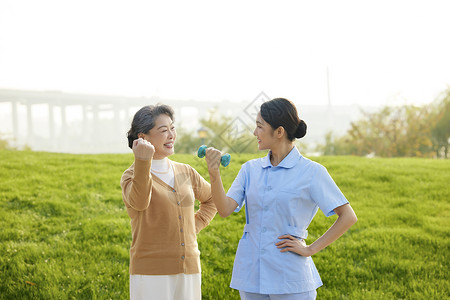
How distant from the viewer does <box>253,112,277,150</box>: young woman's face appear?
231cm

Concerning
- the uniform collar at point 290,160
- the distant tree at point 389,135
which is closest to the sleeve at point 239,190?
the uniform collar at point 290,160

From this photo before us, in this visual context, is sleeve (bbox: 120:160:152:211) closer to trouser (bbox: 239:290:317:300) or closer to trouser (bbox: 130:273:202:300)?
trouser (bbox: 130:273:202:300)

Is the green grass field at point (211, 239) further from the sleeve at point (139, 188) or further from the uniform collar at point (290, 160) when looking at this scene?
the uniform collar at point (290, 160)

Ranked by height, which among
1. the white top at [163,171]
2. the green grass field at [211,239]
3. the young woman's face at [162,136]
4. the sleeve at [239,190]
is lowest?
the green grass field at [211,239]

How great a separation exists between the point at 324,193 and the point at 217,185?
514 mm

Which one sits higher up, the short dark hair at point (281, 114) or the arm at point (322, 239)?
the short dark hair at point (281, 114)

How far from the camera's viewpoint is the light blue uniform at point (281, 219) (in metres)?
2.27

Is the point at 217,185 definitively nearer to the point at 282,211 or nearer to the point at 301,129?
the point at 282,211

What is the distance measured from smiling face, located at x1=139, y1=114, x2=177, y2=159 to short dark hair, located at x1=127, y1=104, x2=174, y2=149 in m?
0.02

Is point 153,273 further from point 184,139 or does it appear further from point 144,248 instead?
point 184,139

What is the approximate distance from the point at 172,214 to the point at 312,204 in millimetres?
733

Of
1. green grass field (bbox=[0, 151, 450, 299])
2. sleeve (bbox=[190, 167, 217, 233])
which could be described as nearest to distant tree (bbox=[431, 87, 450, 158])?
green grass field (bbox=[0, 151, 450, 299])

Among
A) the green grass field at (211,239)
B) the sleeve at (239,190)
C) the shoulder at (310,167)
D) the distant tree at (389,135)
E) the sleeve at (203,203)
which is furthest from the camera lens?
the distant tree at (389,135)

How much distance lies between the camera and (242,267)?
2348 mm
